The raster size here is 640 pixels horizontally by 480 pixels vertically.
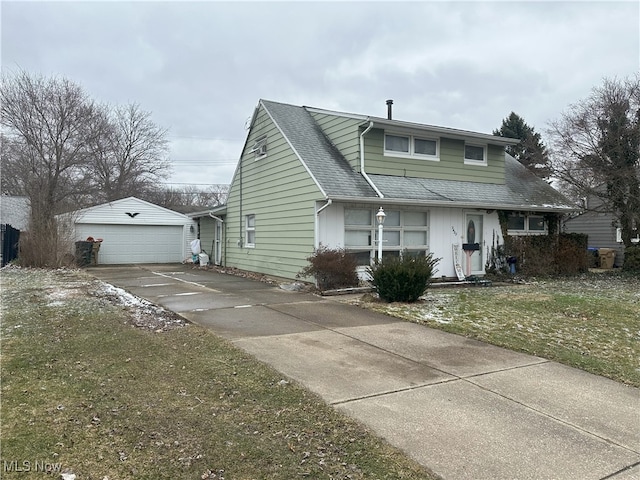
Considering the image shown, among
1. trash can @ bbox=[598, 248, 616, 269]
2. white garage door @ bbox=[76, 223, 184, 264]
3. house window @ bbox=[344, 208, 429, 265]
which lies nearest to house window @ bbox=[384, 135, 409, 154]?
house window @ bbox=[344, 208, 429, 265]

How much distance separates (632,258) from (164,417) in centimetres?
1836

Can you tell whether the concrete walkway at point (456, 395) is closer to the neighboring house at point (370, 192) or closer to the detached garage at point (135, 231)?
the neighboring house at point (370, 192)

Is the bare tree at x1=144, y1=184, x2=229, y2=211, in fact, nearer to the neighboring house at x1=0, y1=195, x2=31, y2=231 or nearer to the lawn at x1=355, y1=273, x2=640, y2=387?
the neighboring house at x1=0, y1=195, x2=31, y2=231

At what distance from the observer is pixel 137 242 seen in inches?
862

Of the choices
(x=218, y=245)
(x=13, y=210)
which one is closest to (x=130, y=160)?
(x=13, y=210)

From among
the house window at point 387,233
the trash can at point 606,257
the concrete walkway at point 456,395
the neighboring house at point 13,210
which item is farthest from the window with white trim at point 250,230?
the neighboring house at point 13,210

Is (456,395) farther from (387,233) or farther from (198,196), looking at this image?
(198,196)

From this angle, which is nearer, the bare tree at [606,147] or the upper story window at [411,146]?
the upper story window at [411,146]

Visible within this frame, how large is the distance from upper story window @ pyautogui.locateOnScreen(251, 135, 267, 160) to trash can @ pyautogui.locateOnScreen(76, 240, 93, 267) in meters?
9.01

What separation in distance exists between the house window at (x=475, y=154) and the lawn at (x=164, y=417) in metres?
12.3

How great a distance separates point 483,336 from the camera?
6.62m

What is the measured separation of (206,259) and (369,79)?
10.4m

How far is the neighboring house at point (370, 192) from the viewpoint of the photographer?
12.4m

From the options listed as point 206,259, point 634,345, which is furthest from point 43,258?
point 634,345
